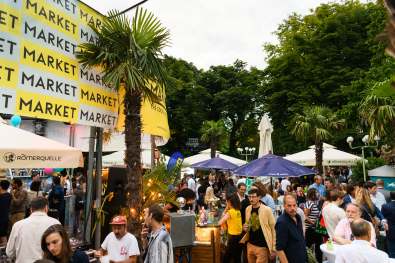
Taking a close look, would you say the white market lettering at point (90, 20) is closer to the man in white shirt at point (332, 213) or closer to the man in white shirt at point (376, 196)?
the man in white shirt at point (332, 213)

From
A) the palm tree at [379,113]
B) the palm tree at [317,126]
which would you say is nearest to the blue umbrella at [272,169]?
the palm tree at [379,113]

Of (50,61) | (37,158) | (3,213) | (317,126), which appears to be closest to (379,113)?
(317,126)

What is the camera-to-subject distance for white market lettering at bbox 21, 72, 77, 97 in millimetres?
5533

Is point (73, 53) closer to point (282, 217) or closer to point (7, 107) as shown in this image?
point (7, 107)

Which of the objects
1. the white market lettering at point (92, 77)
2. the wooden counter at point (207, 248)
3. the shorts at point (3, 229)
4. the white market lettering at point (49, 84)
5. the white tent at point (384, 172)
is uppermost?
the white market lettering at point (92, 77)

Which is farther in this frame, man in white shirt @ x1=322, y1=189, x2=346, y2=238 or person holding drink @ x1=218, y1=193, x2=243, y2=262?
person holding drink @ x1=218, y1=193, x2=243, y2=262

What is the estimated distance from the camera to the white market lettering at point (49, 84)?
5.53 metres

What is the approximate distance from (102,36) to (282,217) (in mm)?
4762

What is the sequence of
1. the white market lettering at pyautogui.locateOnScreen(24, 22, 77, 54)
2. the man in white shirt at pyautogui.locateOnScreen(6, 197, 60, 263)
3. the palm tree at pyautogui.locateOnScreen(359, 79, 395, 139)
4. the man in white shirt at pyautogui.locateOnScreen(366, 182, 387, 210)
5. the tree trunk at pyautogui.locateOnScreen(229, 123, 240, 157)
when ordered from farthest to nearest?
1. the tree trunk at pyautogui.locateOnScreen(229, 123, 240, 157)
2. the palm tree at pyautogui.locateOnScreen(359, 79, 395, 139)
3. the man in white shirt at pyautogui.locateOnScreen(366, 182, 387, 210)
4. the white market lettering at pyautogui.locateOnScreen(24, 22, 77, 54)
5. the man in white shirt at pyautogui.locateOnScreen(6, 197, 60, 263)

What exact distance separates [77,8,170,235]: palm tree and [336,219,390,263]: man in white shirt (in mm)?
4035

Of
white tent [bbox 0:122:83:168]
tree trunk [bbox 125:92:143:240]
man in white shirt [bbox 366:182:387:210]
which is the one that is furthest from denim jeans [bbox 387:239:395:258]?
white tent [bbox 0:122:83:168]

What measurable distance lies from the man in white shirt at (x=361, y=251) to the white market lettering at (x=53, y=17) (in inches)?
220

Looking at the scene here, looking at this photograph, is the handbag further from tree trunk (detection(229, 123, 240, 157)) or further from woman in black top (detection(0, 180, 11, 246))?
tree trunk (detection(229, 123, 240, 157))

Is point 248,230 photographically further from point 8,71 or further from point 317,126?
point 317,126
